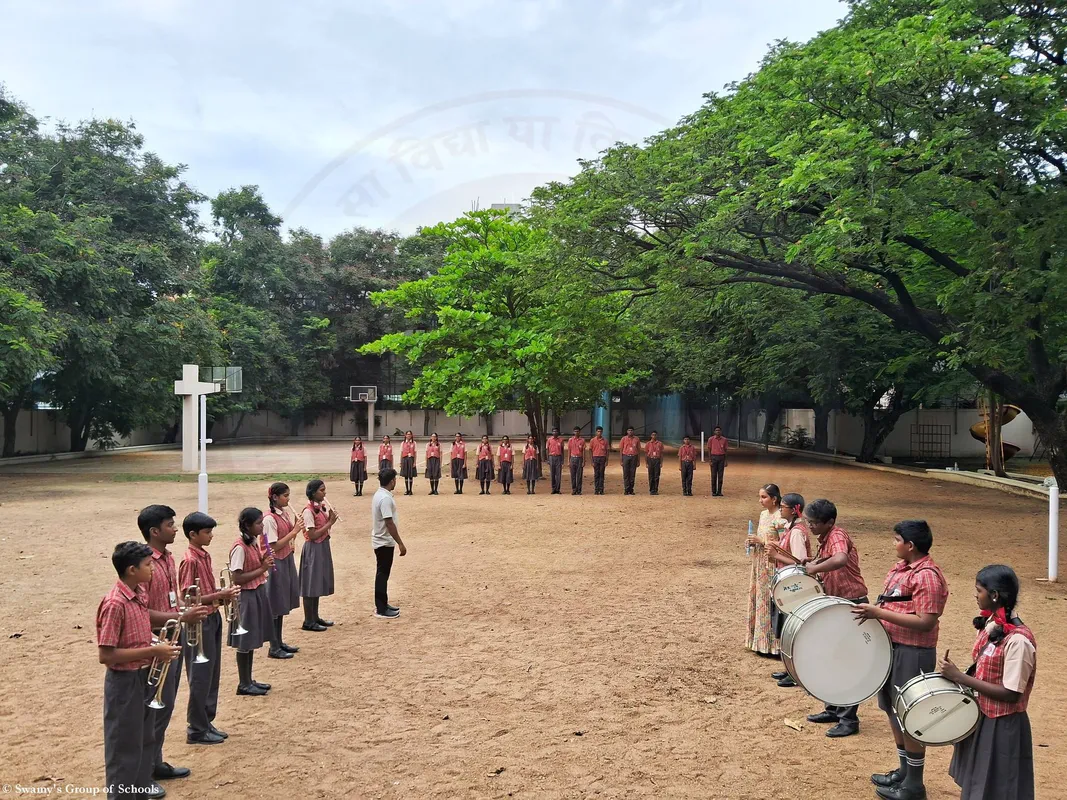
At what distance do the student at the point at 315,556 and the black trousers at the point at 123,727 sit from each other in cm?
338

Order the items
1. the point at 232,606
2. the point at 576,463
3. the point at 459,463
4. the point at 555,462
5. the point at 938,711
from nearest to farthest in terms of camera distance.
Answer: the point at 938,711, the point at 232,606, the point at 576,463, the point at 459,463, the point at 555,462

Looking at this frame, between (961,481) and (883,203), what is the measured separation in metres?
14.5

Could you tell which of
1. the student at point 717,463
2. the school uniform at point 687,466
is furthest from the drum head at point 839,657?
the student at point 717,463

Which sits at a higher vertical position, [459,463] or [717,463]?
[717,463]

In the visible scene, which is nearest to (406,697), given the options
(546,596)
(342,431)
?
(546,596)

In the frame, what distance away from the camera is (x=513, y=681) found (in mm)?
6551

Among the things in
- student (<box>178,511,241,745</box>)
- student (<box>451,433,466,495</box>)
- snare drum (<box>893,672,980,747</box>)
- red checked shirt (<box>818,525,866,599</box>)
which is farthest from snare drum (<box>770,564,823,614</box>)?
student (<box>451,433,466,495</box>)

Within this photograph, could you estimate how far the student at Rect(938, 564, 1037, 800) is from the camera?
3.68m

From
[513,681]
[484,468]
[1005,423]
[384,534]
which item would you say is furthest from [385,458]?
[1005,423]

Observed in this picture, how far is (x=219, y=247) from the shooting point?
144 feet

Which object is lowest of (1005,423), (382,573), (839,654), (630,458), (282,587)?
(382,573)

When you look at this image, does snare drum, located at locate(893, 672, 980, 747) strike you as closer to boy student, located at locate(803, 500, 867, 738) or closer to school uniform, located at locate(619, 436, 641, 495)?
boy student, located at locate(803, 500, 867, 738)

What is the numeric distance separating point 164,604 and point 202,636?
594 mm

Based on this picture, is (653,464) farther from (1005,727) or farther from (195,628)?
(1005,727)
